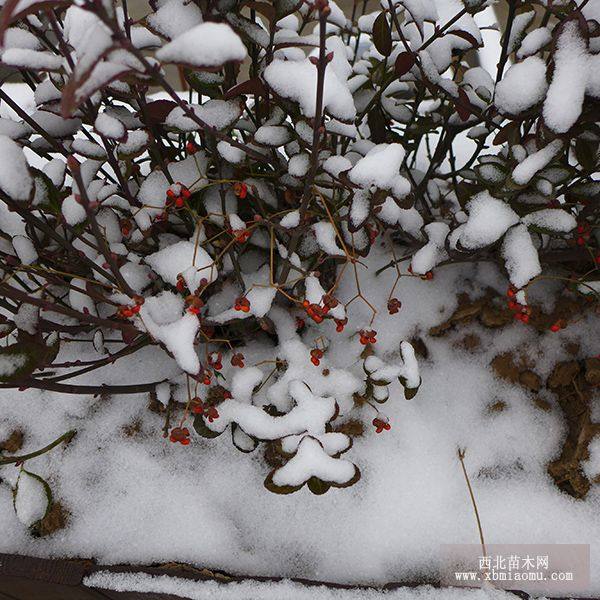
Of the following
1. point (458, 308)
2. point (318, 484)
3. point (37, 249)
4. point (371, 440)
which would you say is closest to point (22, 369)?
point (37, 249)

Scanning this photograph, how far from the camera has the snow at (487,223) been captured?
0.62 metres

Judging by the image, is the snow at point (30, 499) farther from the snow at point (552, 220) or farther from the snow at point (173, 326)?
the snow at point (552, 220)

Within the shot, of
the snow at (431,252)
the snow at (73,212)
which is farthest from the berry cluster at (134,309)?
the snow at (431,252)

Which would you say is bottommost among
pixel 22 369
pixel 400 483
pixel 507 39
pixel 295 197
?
pixel 400 483

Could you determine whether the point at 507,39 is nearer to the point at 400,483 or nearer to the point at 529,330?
the point at 529,330

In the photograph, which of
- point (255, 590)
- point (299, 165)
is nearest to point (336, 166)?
point (299, 165)

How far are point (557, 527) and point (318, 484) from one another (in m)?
0.39

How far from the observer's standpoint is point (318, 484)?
2.06 feet

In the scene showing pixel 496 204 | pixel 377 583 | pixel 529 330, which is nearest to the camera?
pixel 496 204

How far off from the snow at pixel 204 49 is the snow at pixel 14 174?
238 millimetres

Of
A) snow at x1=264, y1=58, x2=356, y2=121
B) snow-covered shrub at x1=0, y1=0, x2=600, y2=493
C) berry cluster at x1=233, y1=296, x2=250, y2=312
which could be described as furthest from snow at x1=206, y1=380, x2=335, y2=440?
snow at x1=264, y1=58, x2=356, y2=121

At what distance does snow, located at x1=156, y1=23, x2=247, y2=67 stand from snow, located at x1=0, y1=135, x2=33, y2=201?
238 millimetres

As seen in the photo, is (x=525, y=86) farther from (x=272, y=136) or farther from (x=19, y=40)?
(x=19, y=40)

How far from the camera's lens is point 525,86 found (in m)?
0.56
